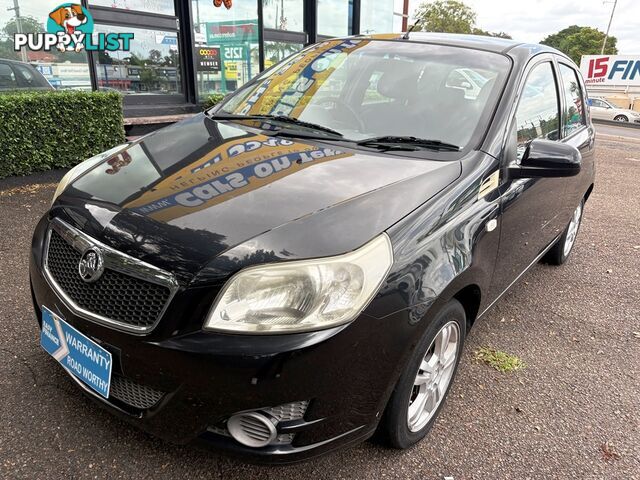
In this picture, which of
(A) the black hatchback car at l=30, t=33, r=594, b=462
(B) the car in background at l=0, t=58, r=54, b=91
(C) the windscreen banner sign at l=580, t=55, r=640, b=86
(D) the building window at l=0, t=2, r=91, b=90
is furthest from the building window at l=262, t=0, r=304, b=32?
(C) the windscreen banner sign at l=580, t=55, r=640, b=86

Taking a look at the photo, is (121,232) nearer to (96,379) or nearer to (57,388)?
(96,379)

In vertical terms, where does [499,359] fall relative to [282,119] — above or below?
below

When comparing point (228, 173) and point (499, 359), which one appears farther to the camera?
point (499, 359)

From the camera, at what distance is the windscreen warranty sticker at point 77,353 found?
5.67 feet

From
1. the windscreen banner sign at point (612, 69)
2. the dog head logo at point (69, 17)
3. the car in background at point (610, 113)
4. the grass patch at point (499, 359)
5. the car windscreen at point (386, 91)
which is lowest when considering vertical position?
the car in background at point (610, 113)

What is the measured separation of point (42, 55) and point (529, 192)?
682 cm

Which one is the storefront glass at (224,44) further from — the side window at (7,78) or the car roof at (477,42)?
the car roof at (477,42)

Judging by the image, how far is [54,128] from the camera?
546 cm

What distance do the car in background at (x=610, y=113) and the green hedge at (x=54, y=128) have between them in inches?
1105

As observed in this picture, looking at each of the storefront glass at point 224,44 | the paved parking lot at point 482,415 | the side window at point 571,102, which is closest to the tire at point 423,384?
the paved parking lot at point 482,415

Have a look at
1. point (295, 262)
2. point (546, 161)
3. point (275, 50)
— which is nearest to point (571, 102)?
point (546, 161)

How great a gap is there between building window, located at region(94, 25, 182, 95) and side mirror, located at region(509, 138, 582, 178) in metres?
6.74

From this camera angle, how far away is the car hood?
5.33ft

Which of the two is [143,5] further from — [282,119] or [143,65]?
[282,119]
